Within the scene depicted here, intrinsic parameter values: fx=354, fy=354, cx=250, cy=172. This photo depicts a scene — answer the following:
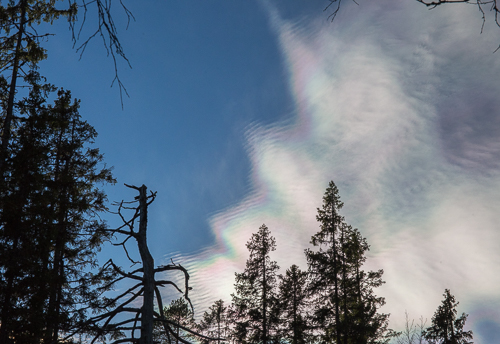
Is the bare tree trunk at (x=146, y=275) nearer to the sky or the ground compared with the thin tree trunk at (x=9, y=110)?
nearer to the ground

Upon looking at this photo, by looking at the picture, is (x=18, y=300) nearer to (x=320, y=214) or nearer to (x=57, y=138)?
(x=57, y=138)

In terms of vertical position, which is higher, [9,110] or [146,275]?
[9,110]

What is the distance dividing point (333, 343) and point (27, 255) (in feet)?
63.9

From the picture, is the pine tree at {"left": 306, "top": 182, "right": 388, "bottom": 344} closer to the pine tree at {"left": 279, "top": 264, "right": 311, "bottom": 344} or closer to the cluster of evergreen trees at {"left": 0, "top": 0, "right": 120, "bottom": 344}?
the pine tree at {"left": 279, "top": 264, "right": 311, "bottom": 344}

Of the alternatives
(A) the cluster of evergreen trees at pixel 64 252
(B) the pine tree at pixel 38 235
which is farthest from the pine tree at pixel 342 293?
(B) the pine tree at pixel 38 235

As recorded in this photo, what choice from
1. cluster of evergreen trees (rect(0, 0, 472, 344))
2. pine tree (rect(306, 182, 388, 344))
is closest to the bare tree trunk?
cluster of evergreen trees (rect(0, 0, 472, 344))

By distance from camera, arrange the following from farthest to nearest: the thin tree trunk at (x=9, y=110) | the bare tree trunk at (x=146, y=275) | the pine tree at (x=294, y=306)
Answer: the pine tree at (x=294, y=306) → the thin tree trunk at (x=9, y=110) → the bare tree trunk at (x=146, y=275)

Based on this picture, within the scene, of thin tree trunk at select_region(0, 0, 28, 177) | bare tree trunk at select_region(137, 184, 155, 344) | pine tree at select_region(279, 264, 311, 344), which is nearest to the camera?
bare tree trunk at select_region(137, 184, 155, 344)

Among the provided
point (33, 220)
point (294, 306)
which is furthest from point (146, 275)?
point (294, 306)

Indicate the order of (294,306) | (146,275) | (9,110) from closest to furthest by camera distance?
(146,275) < (9,110) < (294,306)

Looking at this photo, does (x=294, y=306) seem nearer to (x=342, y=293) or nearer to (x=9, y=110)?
(x=342, y=293)

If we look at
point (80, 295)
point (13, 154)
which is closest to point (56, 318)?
point (80, 295)

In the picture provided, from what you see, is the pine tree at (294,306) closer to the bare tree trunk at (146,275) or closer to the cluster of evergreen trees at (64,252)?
the cluster of evergreen trees at (64,252)

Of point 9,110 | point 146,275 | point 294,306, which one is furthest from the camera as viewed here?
point 294,306
